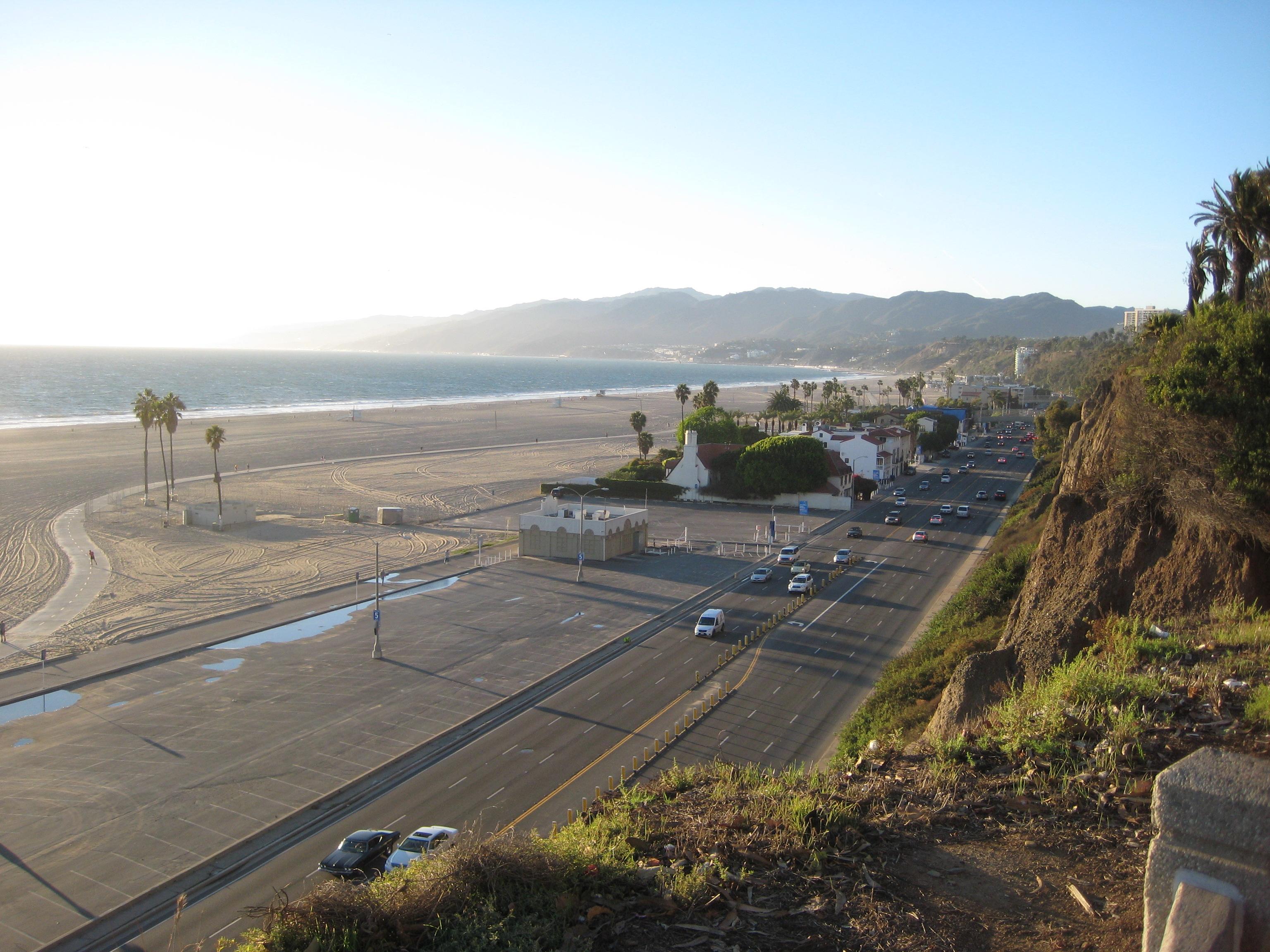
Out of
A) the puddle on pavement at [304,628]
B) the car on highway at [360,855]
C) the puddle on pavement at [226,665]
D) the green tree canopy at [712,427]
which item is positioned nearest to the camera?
the car on highway at [360,855]

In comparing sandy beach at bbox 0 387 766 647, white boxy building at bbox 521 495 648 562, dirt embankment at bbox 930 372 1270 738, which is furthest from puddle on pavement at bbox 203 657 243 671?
dirt embankment at bbox 930 372 1270 738

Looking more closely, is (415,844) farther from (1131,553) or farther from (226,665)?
(226,665)

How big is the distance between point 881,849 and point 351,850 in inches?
519

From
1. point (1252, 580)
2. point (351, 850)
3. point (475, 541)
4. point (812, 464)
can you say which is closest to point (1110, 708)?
point (1252, 580)

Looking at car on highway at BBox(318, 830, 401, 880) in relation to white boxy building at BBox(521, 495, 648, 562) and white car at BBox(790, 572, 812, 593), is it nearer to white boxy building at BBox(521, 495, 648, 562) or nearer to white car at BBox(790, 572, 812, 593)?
white car at BBox(790, 572, 812, 593)

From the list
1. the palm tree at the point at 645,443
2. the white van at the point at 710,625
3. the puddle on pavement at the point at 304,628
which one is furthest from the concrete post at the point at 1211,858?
the palm tree at the point at 645,443

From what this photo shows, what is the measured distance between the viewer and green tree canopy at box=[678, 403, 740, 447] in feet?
271

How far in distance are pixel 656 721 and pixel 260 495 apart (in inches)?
2092

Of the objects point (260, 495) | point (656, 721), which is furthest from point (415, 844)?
point (260, 495)

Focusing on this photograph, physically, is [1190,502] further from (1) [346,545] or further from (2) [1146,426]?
(1) [346,545]

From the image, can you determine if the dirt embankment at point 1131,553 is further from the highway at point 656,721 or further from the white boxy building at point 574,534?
the white boxy building at point 574,534

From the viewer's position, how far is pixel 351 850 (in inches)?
678

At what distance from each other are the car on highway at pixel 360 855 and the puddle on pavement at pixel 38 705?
47.5 ft

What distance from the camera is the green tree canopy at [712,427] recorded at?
82688 millimetres
